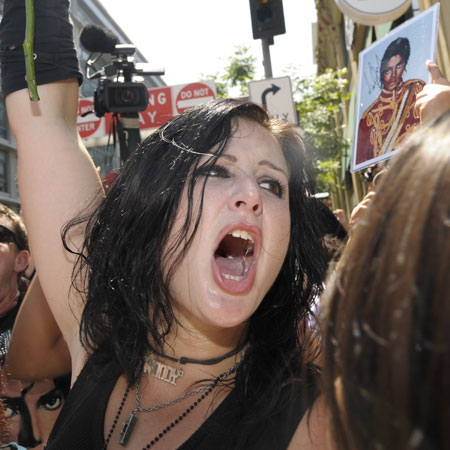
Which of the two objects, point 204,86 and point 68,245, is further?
point 204,86

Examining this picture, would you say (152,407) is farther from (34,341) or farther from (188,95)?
(188,95)

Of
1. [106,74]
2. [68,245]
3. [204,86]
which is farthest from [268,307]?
[204,86]

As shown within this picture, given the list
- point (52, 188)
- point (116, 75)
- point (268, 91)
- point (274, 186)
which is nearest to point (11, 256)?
point (52, 188)

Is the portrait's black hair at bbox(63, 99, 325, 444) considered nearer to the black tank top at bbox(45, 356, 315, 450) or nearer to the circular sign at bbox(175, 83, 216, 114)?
the black tank top at bbox(45, 356, 315, 450)

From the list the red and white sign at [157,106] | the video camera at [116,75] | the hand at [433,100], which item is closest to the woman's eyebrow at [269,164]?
the hand at [433,100]

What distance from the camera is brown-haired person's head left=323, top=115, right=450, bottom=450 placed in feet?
1.70

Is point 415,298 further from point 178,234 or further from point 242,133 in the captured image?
point 242,133

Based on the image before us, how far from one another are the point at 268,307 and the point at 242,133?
20.7 inches

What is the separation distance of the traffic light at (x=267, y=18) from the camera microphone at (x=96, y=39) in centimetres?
160

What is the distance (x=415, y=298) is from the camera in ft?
1.75

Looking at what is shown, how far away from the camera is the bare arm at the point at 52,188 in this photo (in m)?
1.66

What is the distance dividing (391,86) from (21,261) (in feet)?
6.61

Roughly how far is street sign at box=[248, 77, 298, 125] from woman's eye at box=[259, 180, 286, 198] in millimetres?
4319

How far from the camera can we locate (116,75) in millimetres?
4957
